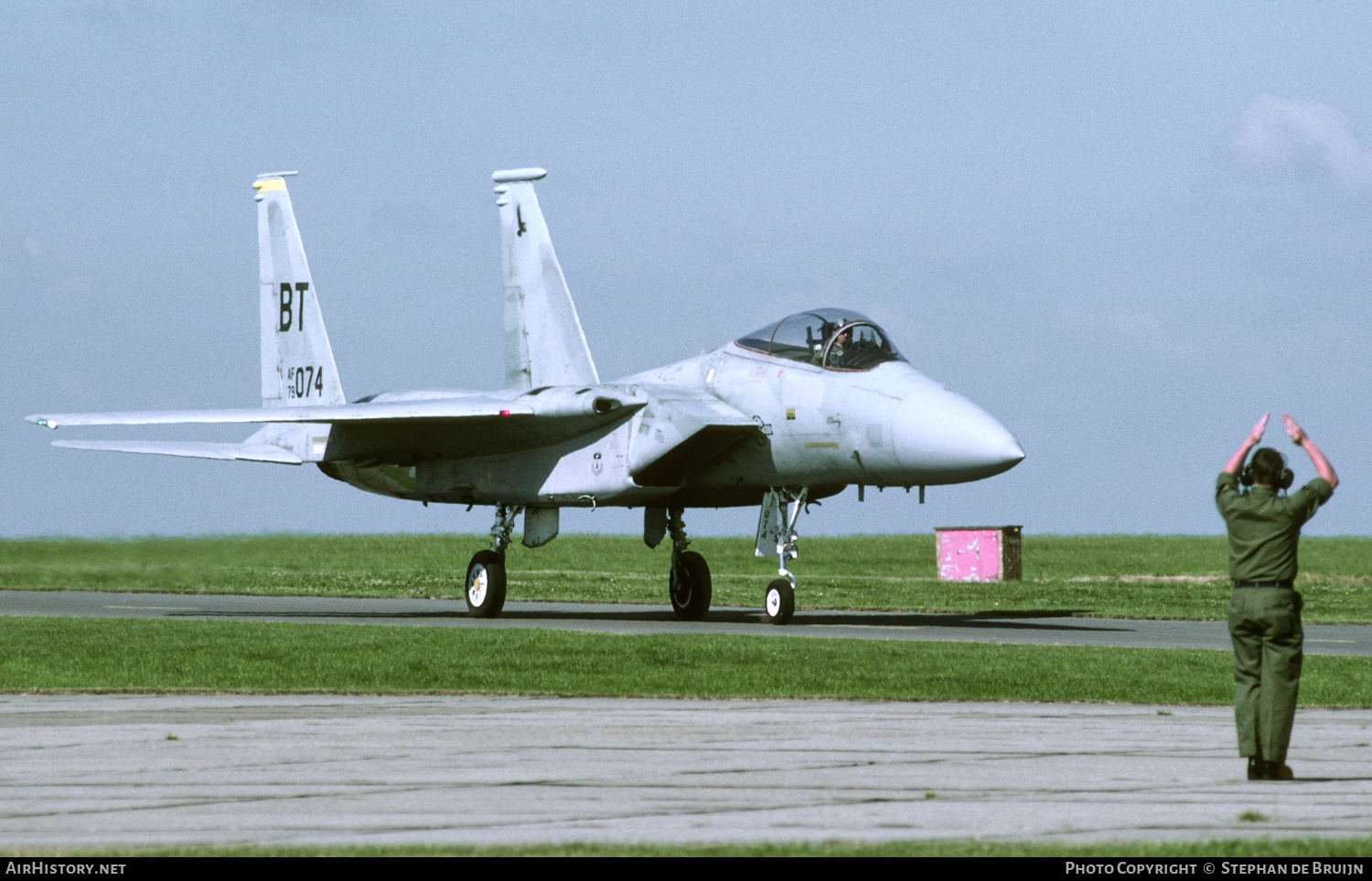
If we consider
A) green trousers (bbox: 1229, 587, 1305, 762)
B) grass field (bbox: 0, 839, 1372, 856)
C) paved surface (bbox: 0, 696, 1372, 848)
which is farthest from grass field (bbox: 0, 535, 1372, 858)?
green trousers (bbox: 1229, 587, 1305, 762)

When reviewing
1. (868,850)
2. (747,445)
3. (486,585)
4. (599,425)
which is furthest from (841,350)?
(868,850)

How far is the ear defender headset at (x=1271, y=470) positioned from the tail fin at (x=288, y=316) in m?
25.5

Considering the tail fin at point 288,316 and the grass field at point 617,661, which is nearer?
the grass field at point 617,661

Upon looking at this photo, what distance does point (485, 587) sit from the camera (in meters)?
29.3

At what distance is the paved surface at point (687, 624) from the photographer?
77.7 ft

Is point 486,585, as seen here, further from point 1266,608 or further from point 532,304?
point 1266,608

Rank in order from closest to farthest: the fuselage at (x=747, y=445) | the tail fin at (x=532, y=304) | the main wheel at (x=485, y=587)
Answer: the fuselage at (x=747, y=445)
the main wheel at (x=485, y=587)
the tail fin at (x=532, y=304)

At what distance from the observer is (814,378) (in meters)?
26.2

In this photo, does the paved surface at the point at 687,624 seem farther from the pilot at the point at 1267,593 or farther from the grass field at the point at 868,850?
the grass field at the point at 868,850

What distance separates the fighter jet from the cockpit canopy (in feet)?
0.09

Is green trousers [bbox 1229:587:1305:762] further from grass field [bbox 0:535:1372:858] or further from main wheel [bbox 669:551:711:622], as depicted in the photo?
main wheel [bbox 669:551:711:622]

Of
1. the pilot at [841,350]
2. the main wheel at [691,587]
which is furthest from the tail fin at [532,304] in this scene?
the pilot at [841,350]

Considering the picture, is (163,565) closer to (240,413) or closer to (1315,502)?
(240,413)

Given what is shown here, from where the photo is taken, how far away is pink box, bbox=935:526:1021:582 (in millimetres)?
44844
